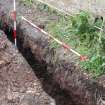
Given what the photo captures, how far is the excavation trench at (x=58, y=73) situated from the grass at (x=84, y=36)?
0.47ft

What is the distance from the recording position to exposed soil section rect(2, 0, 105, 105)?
4484 millimetres

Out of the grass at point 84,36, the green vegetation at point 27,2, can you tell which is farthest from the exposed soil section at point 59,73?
the green vegetation at point 27,2

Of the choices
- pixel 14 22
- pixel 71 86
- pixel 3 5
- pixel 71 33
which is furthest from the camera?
pixel 3 5

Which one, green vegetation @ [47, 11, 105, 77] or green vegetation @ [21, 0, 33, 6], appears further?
green vegetation @ [21, 0, 33, 6]

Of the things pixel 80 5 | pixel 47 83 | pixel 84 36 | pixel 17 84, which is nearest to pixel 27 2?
pixel 80 5

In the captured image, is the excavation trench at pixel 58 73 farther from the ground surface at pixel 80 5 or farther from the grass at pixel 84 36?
the ground surface at pixel 80 5

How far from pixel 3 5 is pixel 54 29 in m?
1.60

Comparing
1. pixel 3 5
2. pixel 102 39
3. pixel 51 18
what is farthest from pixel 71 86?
pixel 3 5

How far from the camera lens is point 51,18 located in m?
6.13

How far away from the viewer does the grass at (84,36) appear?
4617 mm

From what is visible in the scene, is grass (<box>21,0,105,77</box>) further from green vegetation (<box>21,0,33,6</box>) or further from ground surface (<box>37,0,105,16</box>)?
green vegetation (<box>21,0,33,6</box>)

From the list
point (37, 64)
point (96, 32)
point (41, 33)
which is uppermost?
point (96, 32)

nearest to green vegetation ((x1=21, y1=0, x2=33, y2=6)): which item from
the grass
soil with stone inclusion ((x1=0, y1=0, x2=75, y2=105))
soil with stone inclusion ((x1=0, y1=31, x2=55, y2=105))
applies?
the grass

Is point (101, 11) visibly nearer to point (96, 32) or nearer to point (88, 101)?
point (96, 32)
